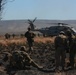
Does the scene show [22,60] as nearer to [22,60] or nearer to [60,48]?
[22,60]

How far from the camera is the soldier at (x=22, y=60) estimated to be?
20.9m

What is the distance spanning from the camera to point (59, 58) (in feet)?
69.9

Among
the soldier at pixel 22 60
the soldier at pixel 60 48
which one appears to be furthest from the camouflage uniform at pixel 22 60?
the soldier at pixel 60 48

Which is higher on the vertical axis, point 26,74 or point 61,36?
point 61,36

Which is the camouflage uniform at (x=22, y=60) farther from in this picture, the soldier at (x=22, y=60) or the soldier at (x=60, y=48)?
the soldier at (x=60, y=48)

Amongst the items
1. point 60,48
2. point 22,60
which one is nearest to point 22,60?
point 22,60

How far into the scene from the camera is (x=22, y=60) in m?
20.9

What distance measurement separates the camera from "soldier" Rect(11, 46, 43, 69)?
2089 centimetres

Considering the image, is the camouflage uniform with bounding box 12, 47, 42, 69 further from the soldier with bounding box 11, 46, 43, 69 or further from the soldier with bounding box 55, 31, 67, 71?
the soldier with bounding box 55, 31, 67, 71

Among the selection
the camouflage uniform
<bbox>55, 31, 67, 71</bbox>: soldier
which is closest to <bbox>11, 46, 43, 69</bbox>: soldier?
the camouflage uniform

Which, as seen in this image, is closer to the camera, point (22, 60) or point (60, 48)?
point (22, 60)

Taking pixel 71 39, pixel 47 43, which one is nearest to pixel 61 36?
pixel 71 39

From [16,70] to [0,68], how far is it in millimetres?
1435
